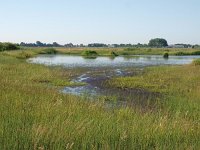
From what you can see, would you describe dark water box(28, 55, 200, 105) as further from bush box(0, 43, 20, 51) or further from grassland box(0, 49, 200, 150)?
bush box(0, 43, 20, 51)

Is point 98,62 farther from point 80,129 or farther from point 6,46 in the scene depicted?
point 80,129

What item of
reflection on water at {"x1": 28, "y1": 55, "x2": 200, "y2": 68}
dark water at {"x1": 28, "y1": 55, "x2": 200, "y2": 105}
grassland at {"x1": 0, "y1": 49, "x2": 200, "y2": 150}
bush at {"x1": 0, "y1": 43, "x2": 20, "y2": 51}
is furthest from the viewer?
bush at {"x1": 0, "y1": 43, "x2": 20, "y2": 51}

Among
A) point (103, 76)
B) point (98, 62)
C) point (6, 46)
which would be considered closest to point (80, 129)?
point (103, 76)

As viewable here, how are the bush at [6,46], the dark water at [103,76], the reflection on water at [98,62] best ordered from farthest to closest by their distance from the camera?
the bush at [6,46] → the reflection on water at [98,62] → the dark water at [103,76]

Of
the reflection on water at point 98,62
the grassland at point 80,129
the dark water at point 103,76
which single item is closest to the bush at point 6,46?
the reflection on water at point 98,62

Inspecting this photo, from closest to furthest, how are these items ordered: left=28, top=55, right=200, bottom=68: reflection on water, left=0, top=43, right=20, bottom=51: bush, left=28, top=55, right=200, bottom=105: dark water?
left=28, top=55, right=200, bottom=105: dark water
left=28, top=55, right=200, bottom=68: reflection on water
left=0, top=43, right=20, bottom=51: bush

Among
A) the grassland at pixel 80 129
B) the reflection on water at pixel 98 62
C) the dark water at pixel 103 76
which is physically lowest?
the reflection on water at pixel 98 62

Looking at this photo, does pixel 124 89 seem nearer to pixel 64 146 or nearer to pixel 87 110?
pixel 87 110

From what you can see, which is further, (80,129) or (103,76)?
(103,76)

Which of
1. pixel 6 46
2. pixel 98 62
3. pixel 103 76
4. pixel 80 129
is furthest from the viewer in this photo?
pixel 6 46

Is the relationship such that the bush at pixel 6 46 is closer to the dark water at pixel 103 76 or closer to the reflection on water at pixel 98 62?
the reflection on water at pixel 98 62

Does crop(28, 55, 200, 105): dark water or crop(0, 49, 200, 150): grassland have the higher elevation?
crop(0, 49, 200, 150): grassland

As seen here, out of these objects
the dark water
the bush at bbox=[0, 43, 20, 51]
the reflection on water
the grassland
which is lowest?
the reflection on water

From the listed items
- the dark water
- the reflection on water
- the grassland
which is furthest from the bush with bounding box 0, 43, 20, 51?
the grassland
